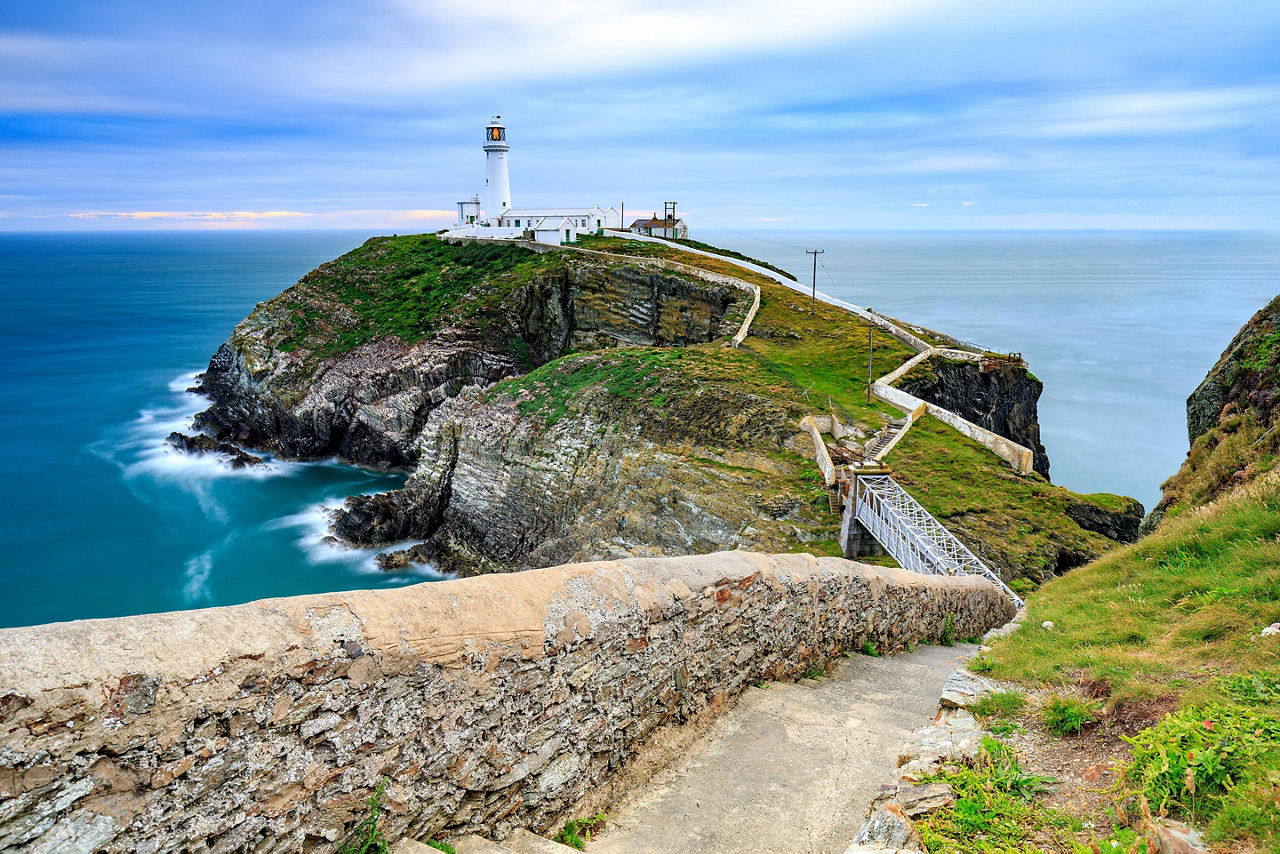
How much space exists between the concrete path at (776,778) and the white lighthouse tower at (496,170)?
221ft

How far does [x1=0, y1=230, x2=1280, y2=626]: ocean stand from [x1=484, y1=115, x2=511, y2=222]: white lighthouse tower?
30.8m

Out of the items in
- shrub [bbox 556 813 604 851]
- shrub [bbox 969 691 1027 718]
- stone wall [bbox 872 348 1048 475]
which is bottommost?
stone wall [bbox 872 348 1048 475]

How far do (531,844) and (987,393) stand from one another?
1506 inches

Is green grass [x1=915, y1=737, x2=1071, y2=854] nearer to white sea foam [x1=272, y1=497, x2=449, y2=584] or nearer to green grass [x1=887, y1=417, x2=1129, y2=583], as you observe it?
green grass [x1=887, y1=417, x2=1129, y2=583]

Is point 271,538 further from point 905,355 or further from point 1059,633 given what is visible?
point 1059,633

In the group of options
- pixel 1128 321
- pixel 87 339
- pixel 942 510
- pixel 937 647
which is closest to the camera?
pixel 937 647

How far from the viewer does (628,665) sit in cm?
549

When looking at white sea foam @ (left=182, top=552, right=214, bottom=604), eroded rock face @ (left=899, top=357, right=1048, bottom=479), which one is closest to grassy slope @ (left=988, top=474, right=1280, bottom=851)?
eroded rock face @ (left=899, top=357, right=1048, bottom=479)

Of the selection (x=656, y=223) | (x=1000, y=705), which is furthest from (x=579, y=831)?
(x=656, y=223)

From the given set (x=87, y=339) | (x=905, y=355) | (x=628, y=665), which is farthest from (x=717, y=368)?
(x=87, y=339)

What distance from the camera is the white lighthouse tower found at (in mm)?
69188

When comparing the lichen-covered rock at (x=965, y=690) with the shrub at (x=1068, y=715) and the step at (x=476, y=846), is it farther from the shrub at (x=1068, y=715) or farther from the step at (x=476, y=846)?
the step at (x=476, y=846)

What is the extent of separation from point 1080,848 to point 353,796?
12.3 feet

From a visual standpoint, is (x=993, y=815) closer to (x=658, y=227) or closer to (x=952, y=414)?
(x=952, y=414)
